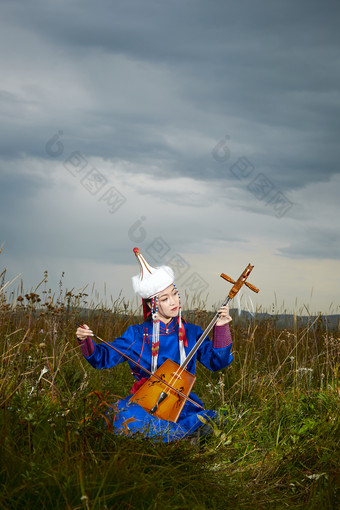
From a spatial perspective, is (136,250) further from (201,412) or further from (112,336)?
(112,336)

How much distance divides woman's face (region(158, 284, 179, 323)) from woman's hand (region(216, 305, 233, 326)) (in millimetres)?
413

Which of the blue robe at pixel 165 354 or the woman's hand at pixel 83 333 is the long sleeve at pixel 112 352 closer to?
the blue robe at pixel 165 354

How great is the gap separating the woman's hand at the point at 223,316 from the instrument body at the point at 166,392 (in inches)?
20.1

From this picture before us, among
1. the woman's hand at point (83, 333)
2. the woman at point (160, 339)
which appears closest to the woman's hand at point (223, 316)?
the woman at point (160, 339)

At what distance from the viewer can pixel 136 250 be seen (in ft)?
14.7

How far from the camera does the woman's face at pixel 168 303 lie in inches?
172

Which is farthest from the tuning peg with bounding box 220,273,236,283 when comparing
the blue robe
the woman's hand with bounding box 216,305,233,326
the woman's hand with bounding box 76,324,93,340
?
the woman's hand with bounding box 76,324,93,340

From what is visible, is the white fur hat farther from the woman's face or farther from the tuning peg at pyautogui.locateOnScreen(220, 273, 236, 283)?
the tuning peg at pyautogui.locateOnScreen(220, 273, 236, 283)

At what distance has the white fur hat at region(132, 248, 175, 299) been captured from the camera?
433cm

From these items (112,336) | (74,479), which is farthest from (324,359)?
(74,479)

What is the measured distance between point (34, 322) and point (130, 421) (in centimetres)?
445

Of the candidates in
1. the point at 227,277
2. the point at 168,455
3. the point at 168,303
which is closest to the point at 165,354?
the point at 168,303

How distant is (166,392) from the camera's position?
400 cm

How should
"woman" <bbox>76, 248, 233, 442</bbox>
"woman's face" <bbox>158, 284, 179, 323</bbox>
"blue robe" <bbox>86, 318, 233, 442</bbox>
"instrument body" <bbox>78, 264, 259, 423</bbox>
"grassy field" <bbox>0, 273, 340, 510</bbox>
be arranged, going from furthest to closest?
"woman's face" <bbox>158, 284, 179, 323</bbox> < "woman" <bbox>76, 248, 233, 442</bbox> < "blue robe" <bbox>86, 318, 233, 442</bbox> < "instrument body" <bbox>78, 264, 259, 423</bbox> < "grassy field" <bbox>0, 273, 340, 510</bbox>
